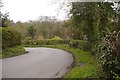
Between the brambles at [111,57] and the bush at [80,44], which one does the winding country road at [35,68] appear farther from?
the bush at [80,44]

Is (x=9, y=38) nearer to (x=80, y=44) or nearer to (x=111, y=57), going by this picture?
(x=80, y=44)

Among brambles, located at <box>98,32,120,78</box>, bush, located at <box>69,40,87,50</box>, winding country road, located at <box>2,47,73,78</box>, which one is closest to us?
brambles, located at <box>98,32,120,78</box>

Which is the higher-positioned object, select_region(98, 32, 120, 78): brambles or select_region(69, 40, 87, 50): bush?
select_region(98, 32, 120, 78): brambles

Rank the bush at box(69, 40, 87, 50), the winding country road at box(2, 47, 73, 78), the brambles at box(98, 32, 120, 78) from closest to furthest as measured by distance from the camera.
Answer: the brambles at box(98, 32, 120, 78) < the winding country road at box(2, 47, 73, 78) < the bush at box(69, 40, 87, 50)

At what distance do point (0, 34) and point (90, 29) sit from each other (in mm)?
10277

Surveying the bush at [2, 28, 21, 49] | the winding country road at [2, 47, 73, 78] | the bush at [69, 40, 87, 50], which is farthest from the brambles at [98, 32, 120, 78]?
the bush at [2, 28, 21, 49]

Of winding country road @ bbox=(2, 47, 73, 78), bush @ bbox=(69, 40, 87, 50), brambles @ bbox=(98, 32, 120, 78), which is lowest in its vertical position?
winding country road @ bbox=(2, 47, 73, 78)

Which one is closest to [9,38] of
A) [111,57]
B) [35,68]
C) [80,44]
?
[80,44]

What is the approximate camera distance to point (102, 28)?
61.3ft

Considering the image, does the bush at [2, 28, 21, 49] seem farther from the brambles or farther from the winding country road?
the brambles

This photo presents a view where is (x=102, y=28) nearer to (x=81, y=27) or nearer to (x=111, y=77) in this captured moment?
(x=111, y=77)

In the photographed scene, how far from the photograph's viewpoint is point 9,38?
105ft

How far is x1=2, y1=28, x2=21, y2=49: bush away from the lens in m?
30.2

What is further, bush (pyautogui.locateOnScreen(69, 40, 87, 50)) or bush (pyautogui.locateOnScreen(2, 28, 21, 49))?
bush (pyautogui.locateOnScreen(69, 40, 87, 50))
